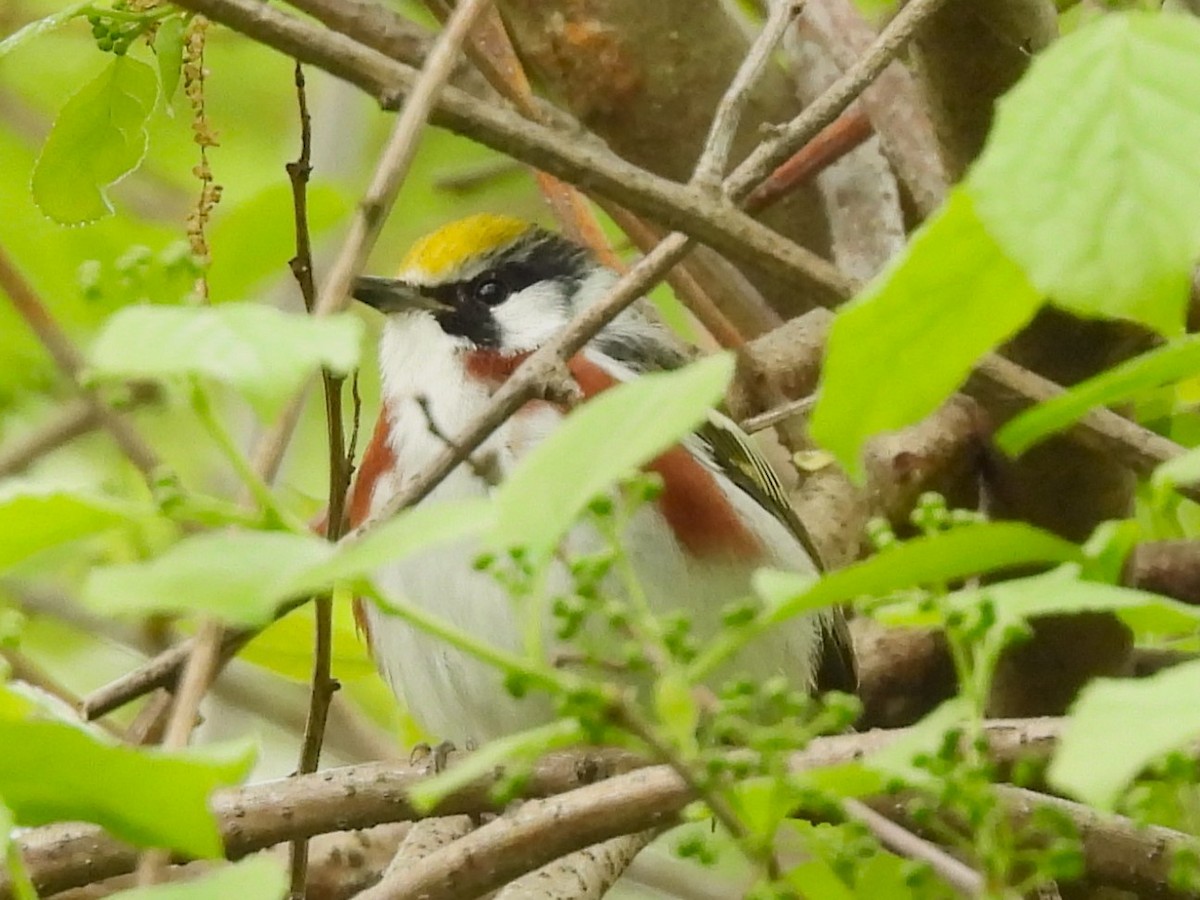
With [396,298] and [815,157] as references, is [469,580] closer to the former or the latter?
[396,298]

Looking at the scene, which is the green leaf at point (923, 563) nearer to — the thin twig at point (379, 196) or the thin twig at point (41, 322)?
the thin twig at point (379, 196)

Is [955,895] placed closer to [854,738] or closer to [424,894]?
[854,738]

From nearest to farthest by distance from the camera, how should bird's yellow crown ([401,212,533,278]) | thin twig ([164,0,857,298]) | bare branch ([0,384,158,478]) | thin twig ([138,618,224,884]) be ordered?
thin twig ([138,618,224,884]), thin twig ([164,0,857,298]), bare branch ([0,384,158,478]), bird's yellow crown ([401,212,533,278])

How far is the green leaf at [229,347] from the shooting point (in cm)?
49

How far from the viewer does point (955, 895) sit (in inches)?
27.0

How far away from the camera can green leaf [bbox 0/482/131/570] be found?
0.54m

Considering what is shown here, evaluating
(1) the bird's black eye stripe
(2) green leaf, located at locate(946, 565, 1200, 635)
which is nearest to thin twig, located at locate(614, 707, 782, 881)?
(2) green leaf, located at locate(946, 565, 1200, 635)

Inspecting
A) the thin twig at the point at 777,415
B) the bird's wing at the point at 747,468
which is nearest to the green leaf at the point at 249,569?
the thin twig at the point at 777,415

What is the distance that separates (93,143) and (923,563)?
0.90m

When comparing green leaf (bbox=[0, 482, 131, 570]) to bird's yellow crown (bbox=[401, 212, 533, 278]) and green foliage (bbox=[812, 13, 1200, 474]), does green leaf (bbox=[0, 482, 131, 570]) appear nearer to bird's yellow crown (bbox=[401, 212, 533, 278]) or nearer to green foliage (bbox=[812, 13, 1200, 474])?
green foliage (bbox=[812, 13, 1200, 474])

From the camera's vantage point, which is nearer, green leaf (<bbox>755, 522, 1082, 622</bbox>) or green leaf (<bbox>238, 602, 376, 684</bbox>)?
green leaf (<bbox>755, 522, 1082, 622</bbox>)

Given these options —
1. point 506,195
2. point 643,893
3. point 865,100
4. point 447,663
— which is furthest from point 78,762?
point 506,195

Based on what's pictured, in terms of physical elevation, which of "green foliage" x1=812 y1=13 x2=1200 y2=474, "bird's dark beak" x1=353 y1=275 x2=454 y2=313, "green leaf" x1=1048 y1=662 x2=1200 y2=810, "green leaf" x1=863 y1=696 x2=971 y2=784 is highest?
"bird's dark beak" x1=353 y1=275 x2=454 y2=313

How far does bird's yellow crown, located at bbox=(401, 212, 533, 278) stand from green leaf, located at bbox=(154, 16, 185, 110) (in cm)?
65
